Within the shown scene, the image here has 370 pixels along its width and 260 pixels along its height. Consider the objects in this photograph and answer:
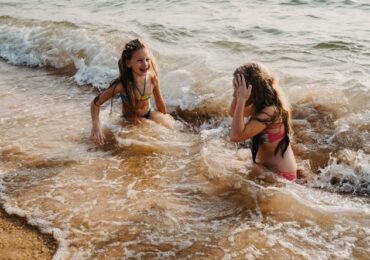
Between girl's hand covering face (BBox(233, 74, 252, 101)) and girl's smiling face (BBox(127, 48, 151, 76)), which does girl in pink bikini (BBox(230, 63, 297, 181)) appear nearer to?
girl's hand covering face (BBox(233, 74, 252, 101))

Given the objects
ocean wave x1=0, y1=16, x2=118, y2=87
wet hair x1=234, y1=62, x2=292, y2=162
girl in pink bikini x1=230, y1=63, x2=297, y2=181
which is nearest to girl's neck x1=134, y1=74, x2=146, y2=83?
girl in pink bikini x1=230, y1=63, x2=297, y2=181

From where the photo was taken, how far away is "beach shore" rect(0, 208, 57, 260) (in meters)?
3.22

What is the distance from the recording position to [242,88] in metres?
4.03

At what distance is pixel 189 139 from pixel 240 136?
4.36 ft

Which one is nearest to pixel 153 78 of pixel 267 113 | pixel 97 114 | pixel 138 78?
pixel 138 78

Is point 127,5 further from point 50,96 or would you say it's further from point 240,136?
point 240,136

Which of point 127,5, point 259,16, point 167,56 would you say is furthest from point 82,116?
point 127,5

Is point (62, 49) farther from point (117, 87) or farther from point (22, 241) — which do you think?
point (22, 241)

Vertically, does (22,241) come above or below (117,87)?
below

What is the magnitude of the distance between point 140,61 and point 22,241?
108 inches

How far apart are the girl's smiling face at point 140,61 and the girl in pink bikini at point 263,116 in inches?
61.7

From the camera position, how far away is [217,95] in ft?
21.7

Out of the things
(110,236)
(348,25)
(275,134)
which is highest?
(348,25)

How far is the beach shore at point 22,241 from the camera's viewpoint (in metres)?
3.22
